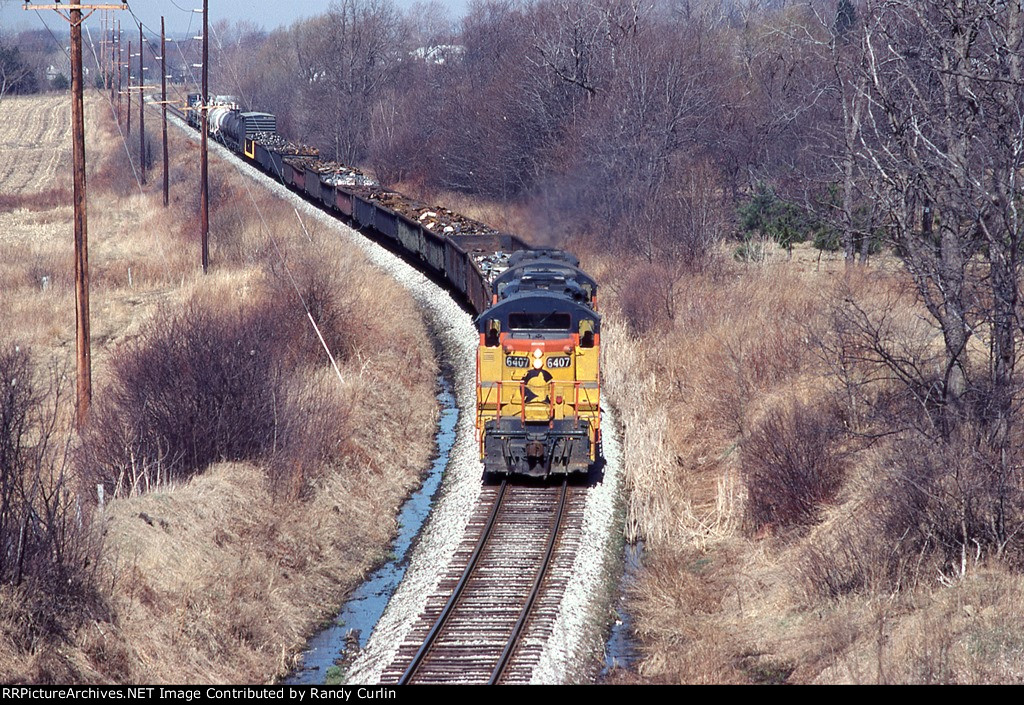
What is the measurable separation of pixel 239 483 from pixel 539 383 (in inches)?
206

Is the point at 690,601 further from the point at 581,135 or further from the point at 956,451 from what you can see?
the point at 581,135

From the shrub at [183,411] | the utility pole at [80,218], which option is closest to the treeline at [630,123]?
the shrub at [183,411]

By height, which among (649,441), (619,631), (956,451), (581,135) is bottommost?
(619,631)

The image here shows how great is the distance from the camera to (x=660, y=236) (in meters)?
31.9

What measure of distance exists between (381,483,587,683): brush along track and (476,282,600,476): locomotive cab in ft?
2.82

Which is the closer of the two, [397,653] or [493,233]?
[397,653]

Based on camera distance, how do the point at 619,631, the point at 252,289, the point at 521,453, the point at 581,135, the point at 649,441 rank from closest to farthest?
the point at 619,631, the point at 521,453, the point at 649,441, the point at 252,289, the point at 581,135

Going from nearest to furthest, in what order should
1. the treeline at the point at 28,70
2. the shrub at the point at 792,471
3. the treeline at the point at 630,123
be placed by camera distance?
1. the shrub at the point at 792,471
2. the treeline at the point at 630,123
3. the treeline at the point at 28,70

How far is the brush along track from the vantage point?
12938mm

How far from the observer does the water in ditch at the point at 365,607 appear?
13.8 m

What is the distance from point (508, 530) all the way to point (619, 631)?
338 centimetres

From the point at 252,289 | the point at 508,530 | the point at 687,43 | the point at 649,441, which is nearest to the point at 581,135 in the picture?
the point at 687,43

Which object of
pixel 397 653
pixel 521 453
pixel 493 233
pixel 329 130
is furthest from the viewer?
pixel 329 130

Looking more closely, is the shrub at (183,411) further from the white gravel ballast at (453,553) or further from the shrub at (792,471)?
the shrub at (792,471)
